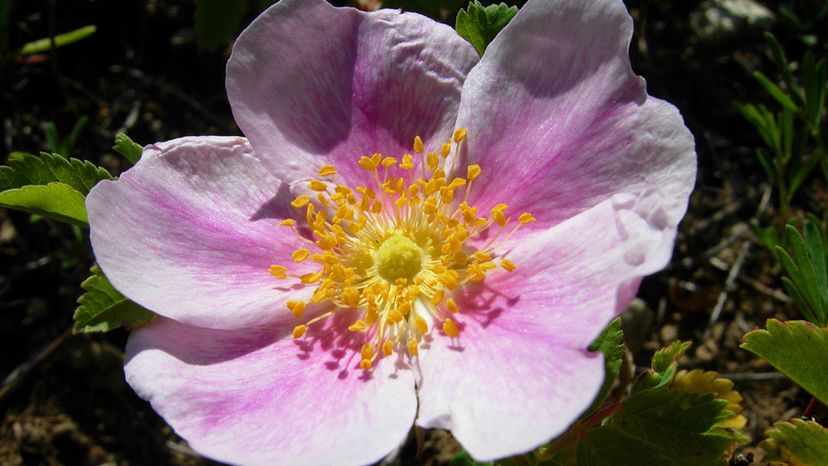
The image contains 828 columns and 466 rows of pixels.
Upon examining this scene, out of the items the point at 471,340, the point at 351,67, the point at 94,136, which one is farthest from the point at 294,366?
the point at 94,136

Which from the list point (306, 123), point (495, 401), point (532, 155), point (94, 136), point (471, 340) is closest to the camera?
point (495, 401)

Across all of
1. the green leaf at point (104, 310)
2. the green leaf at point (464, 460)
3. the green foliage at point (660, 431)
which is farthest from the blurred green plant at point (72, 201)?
the green foliage at point (660, 431)

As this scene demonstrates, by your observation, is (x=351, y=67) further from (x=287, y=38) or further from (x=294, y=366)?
(x=294, y=366)

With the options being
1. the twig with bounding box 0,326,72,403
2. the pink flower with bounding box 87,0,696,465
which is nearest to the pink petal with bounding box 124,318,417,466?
the pink flower with bounding box 87,0,696,465

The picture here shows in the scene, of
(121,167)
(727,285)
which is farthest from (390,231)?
(121,167)

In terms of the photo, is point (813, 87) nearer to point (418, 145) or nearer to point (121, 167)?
point (418, 145)
